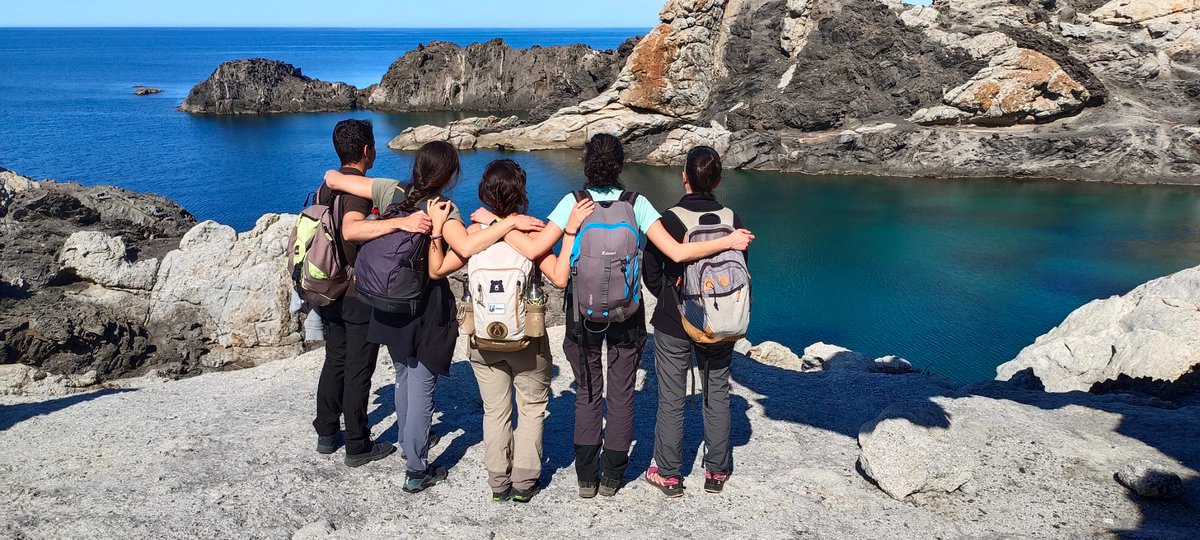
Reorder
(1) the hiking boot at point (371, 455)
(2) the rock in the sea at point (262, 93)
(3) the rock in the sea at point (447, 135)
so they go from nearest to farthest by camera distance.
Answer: (1) the hiking boot at point (371, 455)
(3) the rock in the sea at point (447, 135)
(2) the rock in the sea at point (262, 93)

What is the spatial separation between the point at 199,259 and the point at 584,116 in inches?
1267

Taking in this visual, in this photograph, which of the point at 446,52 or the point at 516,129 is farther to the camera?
the point at 446,52

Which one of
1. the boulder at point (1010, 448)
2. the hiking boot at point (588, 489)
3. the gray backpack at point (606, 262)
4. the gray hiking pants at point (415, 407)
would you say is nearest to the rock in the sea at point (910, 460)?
the boulder at point (1010, 448)

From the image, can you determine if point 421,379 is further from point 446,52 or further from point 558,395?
point 446,52

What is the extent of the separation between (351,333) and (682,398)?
197 cm

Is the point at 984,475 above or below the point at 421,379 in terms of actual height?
below

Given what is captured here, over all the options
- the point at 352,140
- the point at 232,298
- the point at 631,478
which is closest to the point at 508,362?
the point at 631,478

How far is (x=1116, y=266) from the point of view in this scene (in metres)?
19.5

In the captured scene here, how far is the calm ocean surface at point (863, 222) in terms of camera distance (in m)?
15.6

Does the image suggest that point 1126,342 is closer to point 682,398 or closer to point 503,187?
point 682,398

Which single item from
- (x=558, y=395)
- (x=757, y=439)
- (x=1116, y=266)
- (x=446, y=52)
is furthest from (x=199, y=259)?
(x=446, y=52)

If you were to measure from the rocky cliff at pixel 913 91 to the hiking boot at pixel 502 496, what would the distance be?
30251 mm

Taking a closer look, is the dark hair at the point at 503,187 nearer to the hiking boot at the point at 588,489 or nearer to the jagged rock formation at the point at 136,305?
the hiking boot at the point at 588,489

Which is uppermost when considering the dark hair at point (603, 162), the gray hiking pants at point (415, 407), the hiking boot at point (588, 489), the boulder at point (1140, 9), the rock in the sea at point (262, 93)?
the boulder at point (1140, 9)
